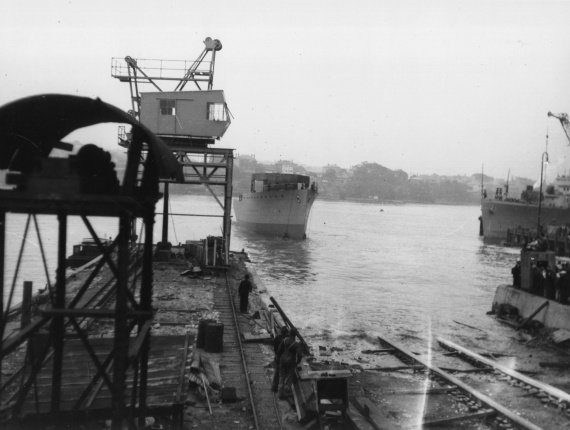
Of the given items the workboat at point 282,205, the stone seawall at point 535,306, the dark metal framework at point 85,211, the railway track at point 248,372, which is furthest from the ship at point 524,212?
the dark metal framework at point 85,211

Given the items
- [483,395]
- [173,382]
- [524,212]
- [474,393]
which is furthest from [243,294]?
[524,212]

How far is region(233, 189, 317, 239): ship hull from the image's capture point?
2586 inches

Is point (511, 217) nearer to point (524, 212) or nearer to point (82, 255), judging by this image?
point (524, 212)

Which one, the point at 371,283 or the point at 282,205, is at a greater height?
the point at 282,205

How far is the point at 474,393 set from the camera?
13398 mm

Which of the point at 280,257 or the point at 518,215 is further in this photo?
the point at 518,215

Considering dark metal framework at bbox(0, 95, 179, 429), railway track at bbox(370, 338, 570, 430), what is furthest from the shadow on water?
dark metal framework at bbox(0, 95, 179, 429)

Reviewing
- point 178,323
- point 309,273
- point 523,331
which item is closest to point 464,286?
→ point 309,273

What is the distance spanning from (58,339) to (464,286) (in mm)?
33705

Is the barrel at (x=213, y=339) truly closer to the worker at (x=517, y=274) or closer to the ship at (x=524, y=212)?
the worker at (x=517, y=274)

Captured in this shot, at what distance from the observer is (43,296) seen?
17.2 m

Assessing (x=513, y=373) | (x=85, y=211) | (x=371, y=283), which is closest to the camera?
(x=85, y=211)

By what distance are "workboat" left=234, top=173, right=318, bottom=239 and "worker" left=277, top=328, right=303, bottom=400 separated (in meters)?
53.6

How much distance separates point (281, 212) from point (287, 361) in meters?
58.3
